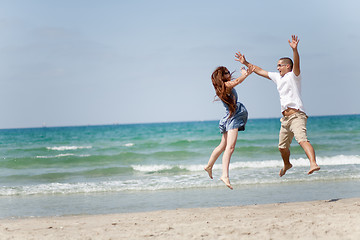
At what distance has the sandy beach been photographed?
16.6 feet

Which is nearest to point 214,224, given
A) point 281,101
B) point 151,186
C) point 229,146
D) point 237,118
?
point 229,146

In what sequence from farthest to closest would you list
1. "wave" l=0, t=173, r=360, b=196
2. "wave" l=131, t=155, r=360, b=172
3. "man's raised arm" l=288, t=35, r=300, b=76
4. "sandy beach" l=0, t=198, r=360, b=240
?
"wave" l=131, t=155, r=360, b=172 < "wave" l=0, t=173, r=360, b=196 < "man's raised arm" l=288, t=35, r=300, b=76 < "sandy beach" l=0, t=198, r=360, b=240

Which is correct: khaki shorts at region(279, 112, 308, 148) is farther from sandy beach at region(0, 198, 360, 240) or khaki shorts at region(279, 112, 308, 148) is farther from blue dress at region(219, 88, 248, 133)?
sandy beach at region(0, 198, 360, 240)

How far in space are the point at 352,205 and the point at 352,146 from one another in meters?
18.0

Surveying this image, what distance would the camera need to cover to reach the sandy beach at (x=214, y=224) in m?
5.07

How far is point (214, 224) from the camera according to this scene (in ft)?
18.6

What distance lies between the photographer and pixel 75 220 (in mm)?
6941

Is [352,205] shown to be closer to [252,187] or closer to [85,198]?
[252,187]

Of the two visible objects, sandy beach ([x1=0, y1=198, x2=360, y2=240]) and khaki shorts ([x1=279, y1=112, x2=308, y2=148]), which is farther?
khaki shorts ([x1=279, y1=112, x2=308, y2=148])

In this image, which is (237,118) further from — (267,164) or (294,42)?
(267,164)

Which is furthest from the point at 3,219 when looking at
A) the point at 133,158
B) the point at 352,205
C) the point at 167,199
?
the point at 133,158

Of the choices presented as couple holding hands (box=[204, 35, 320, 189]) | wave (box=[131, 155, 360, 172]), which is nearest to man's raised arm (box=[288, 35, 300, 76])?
couple holding hands (box=[204, 35, 320, 189])

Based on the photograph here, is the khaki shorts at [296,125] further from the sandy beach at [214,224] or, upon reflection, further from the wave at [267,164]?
the wave at [267,164]

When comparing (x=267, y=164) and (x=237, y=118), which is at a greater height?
(x=237, y=118)
